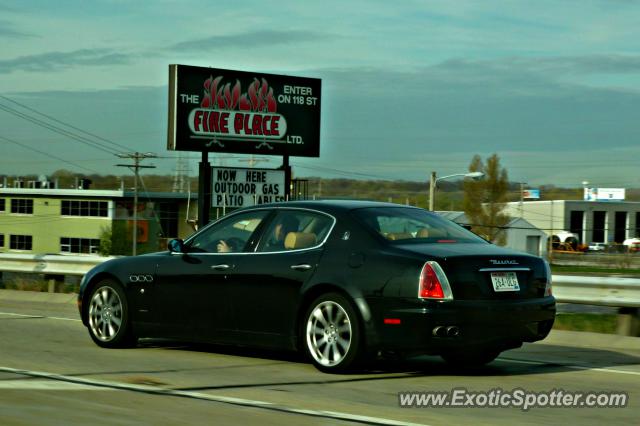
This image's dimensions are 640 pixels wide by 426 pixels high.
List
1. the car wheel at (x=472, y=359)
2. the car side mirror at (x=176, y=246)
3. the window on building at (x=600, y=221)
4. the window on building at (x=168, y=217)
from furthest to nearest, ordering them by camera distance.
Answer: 1. the window on building at (x=600, y=221)
2. the window on building at (x=168, y=217)
3. the car side mirror at (x=176, y=246)
4. the car wheel at (x=472, y=359)

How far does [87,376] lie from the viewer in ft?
28.3

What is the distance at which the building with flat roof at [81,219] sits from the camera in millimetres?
87312

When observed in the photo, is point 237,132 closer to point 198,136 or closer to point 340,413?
point 198,136

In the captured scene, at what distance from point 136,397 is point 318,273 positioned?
7.11ft

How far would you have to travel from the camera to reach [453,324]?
8289 millimetres

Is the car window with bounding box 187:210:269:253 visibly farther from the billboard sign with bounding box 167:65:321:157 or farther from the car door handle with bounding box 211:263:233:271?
the billboard sign with bounding box 167:65:321:157

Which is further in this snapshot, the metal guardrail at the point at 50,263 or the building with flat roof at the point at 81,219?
the building with flat roof at the point at 81,219

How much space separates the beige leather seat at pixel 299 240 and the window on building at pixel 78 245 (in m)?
79.5

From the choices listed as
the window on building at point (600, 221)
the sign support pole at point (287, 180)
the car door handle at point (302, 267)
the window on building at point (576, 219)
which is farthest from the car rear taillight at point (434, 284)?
the window on building at point (600, 221)

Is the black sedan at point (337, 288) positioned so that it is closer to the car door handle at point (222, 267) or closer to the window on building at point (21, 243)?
the car door handle at point (222, 267)

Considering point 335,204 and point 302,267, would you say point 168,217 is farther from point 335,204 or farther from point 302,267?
point 302,267

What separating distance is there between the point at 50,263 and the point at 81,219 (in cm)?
7194

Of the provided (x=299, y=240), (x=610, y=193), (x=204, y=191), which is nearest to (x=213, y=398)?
(x=299, y=240)

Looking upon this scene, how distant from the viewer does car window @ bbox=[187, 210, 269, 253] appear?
9.98 meters
